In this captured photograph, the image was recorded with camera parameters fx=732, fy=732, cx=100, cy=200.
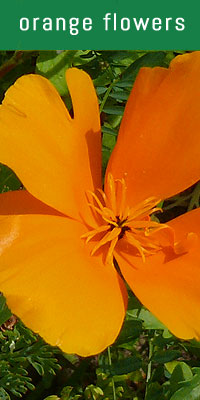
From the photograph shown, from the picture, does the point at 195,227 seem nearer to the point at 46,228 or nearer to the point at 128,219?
the point at 128,219

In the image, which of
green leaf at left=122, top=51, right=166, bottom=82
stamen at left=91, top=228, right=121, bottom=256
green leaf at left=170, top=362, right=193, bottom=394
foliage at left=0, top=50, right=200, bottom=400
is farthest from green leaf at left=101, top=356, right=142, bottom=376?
green leaf at left=122, top=51, right=166, bottom=82

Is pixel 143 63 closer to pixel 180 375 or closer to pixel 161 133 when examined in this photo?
pixel 161 133

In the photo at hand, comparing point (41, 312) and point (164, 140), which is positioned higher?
point (164, 140)

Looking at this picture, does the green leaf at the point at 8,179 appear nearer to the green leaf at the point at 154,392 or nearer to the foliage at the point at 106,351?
the foliage at the point at 106,351

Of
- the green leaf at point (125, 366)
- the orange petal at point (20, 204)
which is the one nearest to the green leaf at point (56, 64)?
the orange petal at point (20, 204)

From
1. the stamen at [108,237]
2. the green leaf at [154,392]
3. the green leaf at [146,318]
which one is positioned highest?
the stamen at [108,237]

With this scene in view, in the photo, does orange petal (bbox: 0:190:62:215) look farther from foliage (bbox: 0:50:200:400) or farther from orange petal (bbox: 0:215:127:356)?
foliage (bbox: 0:50:200:400)
